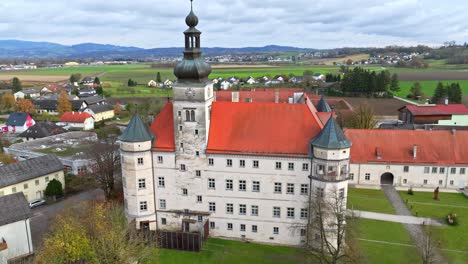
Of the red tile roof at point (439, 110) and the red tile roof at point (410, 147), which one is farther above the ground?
the red tile roof at point (439, 110)

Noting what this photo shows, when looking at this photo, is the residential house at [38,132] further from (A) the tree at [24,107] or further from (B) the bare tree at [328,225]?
(B) the bare tree at [328,225]

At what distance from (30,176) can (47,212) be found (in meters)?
5.94

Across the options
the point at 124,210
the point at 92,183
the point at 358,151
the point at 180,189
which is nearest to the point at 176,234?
the point at 180,189

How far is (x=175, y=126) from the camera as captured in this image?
128ft

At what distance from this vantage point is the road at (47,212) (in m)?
41.0

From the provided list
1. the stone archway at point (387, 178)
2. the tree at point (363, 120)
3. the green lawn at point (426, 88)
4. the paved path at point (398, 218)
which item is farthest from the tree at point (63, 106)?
the green lawn at point (426, 88)

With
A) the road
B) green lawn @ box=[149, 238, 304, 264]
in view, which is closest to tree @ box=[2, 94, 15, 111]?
the road

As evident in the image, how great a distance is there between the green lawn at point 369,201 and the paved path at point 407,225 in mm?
762

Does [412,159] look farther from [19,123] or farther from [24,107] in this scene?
[24,107]

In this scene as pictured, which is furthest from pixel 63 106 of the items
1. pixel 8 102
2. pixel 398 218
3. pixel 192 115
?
pixel 398 218

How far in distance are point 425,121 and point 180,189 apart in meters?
57.4

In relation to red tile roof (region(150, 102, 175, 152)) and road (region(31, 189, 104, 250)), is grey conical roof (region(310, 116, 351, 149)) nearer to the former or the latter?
red tile roof (region(150, 102, 175, 152))

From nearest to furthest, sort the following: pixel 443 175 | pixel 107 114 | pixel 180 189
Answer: pixel 180 189 < pixel 443 175 < pixel 107 114

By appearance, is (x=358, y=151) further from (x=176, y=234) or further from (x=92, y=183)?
(x=92, y=183)
